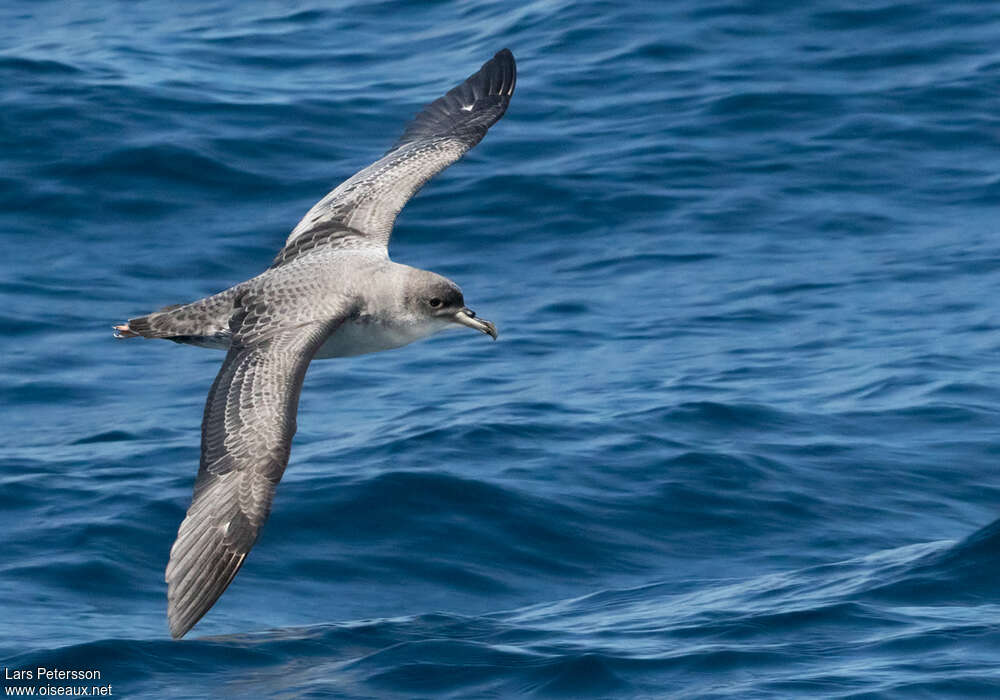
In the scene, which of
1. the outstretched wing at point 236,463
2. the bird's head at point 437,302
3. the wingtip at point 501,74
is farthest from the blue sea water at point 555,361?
the wingtip at point 501,74

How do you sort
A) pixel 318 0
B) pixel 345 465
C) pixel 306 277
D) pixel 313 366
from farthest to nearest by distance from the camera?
pixel 318 0 → pixel 313 366 → pixel 345 465 → pixel 306 277

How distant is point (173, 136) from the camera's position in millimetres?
15250

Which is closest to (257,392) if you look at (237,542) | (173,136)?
(237,542)

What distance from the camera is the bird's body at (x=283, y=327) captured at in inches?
303

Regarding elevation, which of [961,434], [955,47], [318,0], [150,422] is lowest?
[961,434]

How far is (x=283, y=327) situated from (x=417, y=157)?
3.02 metres

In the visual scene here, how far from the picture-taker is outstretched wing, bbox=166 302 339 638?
7.51 meters

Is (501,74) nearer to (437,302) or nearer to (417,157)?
(417,157)

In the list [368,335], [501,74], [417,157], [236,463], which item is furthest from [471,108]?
[236,463]

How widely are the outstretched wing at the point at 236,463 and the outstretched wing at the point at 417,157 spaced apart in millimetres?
2070

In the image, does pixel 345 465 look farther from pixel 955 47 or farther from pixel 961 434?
pixel 955 47

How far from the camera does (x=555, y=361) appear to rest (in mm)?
12539

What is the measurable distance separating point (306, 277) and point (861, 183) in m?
7.19

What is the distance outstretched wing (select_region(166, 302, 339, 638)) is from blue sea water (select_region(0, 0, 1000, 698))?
1086 millimetres
